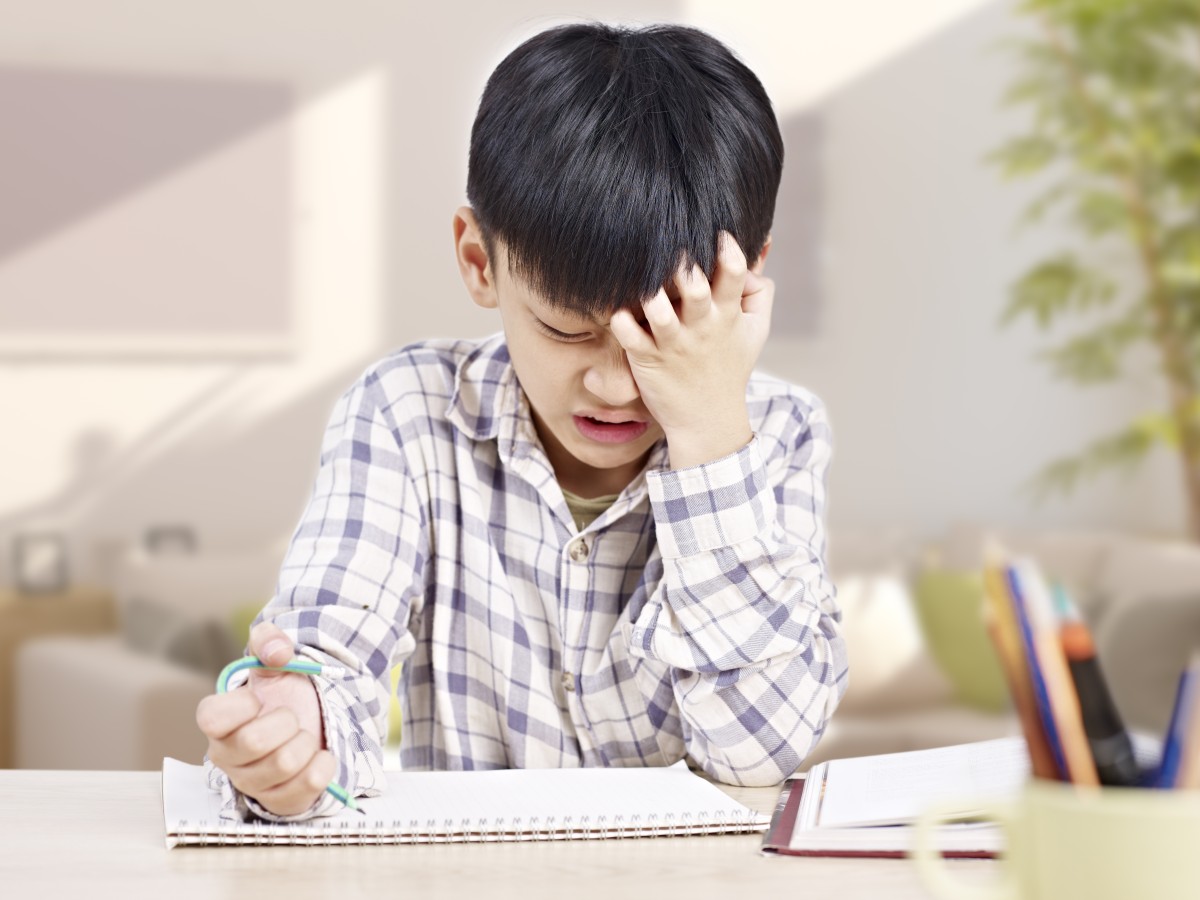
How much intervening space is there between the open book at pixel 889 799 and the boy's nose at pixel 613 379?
0.92ft

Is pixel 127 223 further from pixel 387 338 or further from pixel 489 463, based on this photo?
pixel 489 463

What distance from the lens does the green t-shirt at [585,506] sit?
3.49 ft

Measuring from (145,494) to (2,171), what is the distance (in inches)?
27.2

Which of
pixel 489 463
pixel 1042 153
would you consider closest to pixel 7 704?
pixel 489 463

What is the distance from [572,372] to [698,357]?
9 cm

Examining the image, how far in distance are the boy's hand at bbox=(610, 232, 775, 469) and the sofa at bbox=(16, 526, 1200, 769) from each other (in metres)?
1.74

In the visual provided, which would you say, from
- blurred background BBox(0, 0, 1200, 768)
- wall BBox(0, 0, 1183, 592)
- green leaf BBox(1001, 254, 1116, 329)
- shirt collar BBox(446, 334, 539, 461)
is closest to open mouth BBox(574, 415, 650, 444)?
shirt collar BBox(446, 334, 539, 461)

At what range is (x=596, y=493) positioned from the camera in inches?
42.5

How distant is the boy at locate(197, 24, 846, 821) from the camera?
2.83 feet

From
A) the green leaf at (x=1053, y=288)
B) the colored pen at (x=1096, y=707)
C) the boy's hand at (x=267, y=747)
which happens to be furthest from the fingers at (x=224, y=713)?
the green leaf at (x=1053, y=288)

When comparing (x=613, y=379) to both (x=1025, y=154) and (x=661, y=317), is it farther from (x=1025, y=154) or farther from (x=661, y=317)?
(x=1025, y=154)

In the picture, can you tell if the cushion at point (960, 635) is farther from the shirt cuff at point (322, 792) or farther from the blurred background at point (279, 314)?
the shirt cuff at point (322, 792)

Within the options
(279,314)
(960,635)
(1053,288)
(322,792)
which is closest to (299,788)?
(322,792)

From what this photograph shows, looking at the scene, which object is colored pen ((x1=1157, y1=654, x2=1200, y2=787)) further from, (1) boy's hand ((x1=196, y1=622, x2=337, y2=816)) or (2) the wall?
(2) the wall
